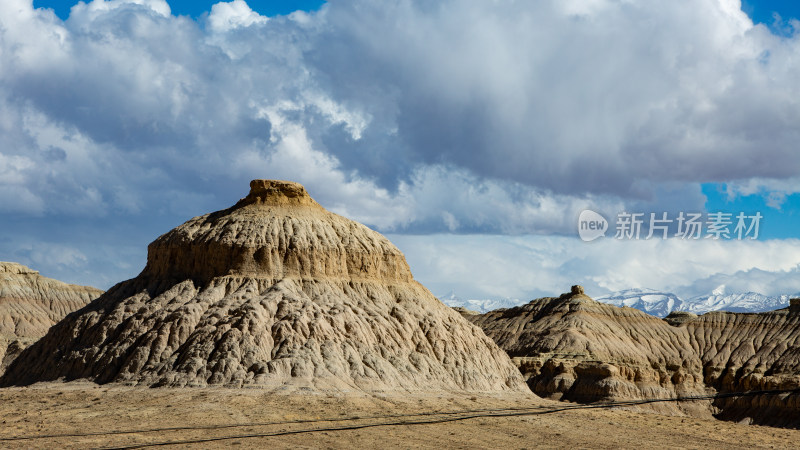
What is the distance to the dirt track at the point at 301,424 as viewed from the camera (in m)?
42.8

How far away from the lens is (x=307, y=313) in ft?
192

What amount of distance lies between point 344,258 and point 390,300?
4.30 m

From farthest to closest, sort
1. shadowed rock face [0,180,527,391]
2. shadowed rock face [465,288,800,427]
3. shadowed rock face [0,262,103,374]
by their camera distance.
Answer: shadowed rock face [0,262,103,374] < shadowed rock face [465,288,800,427] < shadowed rock face [0,180,527,391]

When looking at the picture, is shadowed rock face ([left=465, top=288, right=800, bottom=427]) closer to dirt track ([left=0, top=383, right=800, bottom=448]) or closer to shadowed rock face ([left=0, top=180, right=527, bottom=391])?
shadowed rock face ([left=0, top=180, right=527, bottom=391])

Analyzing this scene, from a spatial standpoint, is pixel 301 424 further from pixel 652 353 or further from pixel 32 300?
pixel 32 300

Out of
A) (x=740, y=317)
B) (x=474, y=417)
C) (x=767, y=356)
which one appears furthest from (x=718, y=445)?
(x=740, y=317)

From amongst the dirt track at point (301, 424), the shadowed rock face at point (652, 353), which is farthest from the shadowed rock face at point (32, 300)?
the dirt track at point (301, 424)

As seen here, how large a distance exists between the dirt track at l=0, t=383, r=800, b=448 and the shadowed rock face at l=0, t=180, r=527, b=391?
2603mm

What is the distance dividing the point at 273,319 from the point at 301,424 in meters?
11.7

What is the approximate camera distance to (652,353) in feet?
464

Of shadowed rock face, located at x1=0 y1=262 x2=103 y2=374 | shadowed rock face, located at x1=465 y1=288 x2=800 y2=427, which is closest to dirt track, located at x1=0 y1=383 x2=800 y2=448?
shadowed rock face, located at x1=465 y1=288 x2=800 y2=427

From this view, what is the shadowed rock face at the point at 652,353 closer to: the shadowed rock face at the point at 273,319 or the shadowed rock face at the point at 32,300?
the shadowed rock face at the point at 273,319

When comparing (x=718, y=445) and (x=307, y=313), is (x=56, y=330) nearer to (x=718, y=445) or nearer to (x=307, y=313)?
(x=307, y=313)

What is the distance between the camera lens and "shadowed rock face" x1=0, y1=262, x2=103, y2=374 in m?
146
